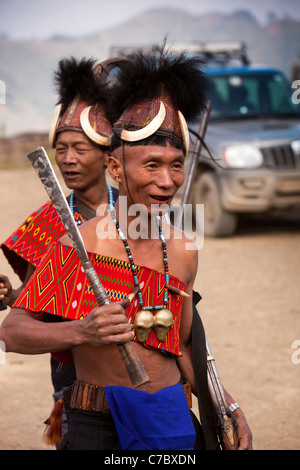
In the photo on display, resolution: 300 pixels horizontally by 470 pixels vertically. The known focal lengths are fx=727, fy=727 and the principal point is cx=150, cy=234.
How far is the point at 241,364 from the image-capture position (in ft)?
20.4

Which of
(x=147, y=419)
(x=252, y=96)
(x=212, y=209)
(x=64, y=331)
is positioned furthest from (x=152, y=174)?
(x=252, y=96)

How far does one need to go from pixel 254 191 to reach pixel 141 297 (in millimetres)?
7854

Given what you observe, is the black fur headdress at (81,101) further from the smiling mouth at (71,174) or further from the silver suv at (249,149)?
the silver suv at (249,149)

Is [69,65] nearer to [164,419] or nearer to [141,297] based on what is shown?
[141,297]

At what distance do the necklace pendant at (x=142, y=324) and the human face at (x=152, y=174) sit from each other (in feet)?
1.27

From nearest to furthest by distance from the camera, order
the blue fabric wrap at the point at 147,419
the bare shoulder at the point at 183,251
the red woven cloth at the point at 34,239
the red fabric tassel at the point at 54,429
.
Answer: the blue fabric wrap at the point at 147,419, the bare shoulder at the point at 183,251, the red fabric tassel at the point at 54,429, the red woven cloth at the point at 34,239

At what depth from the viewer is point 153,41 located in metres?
26.2

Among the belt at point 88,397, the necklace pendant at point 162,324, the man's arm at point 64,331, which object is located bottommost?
the belt at point 88,397

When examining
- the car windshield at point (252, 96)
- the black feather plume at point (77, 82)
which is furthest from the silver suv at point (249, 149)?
the black feather plume at point (77, 82)

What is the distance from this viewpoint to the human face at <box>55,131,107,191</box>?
377 cm

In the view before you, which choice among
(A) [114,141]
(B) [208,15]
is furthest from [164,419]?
(B) [208,15]

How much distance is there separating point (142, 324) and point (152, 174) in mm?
544

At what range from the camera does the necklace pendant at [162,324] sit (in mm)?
2678

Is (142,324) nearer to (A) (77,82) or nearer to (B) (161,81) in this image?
(B) (161,81)
